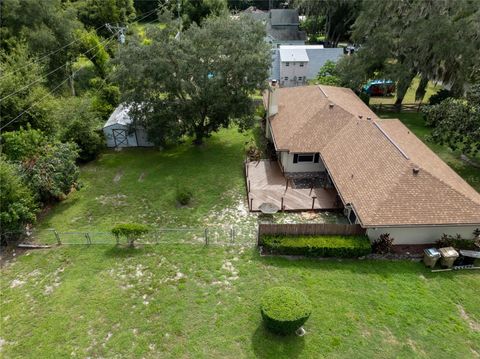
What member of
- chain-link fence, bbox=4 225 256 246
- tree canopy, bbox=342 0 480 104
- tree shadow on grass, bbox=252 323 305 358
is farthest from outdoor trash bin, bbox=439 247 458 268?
tree canopy, bbox=342 0 480 104

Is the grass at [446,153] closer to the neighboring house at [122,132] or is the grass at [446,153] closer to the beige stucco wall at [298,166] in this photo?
the beige stucco wall at [298,166]

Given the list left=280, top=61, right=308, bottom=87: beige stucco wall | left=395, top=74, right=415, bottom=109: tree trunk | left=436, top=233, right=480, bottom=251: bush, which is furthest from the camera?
left=280, top=61, right=308, bottom=87: beige stucco wall

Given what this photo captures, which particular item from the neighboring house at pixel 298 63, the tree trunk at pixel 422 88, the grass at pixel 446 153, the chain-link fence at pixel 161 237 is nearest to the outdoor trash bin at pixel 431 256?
the chain-link fence at pixel 161 237

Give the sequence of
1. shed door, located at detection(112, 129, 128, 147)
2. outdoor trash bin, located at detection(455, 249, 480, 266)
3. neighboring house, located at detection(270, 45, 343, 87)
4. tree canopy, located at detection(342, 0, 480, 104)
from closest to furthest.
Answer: outdoor trash bin, located at detection(455, 249, 480, 266)
tree canopy, located at detection(342, 0, 480, 104)
shed door, located at detection(112, 129, 128, 147)
neighboring house, located at detection(270, 45, 343, 87)

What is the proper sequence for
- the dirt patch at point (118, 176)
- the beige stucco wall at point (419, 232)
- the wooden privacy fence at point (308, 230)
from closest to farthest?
the beige stucco wall at point (419, 232), the wooden privacy fence at point (308, 230), the dirt patch at point (118, 176)

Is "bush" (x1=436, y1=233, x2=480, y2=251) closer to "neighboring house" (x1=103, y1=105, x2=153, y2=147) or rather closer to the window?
the window

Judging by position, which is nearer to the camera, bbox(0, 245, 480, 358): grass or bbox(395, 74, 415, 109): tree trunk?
bbox(0, 245, 480, 358): grass

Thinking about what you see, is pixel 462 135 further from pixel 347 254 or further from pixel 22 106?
pixel 22 106

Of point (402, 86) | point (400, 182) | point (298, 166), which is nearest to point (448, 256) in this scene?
point (400, 182)
